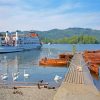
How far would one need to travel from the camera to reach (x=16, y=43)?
123 meters

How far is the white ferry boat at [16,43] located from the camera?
116 meters

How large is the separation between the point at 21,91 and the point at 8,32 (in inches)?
4325

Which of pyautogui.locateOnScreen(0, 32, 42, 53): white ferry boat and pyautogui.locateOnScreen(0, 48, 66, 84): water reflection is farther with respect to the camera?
pyautogui.locateOnScreen(0, 32, 42, 53): white ferry boat

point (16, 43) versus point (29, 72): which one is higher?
point (16, 43)

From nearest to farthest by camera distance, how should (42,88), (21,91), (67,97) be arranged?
(67,97), (21,91), (42,88)

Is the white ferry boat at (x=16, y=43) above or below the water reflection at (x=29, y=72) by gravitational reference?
above

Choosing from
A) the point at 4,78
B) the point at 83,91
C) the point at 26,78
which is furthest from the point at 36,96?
the point at 26,78

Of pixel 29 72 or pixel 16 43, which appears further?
pixel 16 43

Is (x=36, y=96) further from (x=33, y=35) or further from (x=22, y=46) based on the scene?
(x=33, y=35)

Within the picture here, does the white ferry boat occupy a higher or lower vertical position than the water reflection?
higher

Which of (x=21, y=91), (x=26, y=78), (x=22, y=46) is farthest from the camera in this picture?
(x=22, y=46)

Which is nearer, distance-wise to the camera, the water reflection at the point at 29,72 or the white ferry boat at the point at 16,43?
the water reflection at the point at 29,72

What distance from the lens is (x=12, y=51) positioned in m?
118

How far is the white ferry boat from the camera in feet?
379
